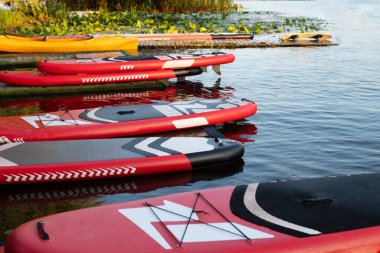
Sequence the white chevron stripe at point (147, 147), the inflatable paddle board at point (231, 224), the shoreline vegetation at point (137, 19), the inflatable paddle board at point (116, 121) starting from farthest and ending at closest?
1. the shoreline vegetation at point (137, 19)
2. the inflatable paddle board at point (116, 121)
3. the white chevron stripe at point (147, 147)
4. the inflatable paddle board at point (231, 224)

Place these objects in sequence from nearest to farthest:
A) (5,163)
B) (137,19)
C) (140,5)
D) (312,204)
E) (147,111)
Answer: (312,204)
(5,163)
(147,111)
(137,19)
(140,5)

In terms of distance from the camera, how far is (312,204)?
637cm

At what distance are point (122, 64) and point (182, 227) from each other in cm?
1172

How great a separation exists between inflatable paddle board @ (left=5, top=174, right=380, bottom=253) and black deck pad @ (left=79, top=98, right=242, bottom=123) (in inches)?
201

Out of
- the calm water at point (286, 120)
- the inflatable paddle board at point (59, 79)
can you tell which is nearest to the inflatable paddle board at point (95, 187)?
the calm water at point (286, 120)

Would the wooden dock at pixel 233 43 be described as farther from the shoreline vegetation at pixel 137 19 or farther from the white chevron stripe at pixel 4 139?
the white chevron stripe at pixel 4 139

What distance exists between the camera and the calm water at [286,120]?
9664mm

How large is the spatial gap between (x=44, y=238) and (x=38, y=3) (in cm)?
2837

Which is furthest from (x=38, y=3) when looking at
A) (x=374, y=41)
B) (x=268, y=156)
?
(x=268, y=156)

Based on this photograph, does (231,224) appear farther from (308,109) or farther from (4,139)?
(308,109)

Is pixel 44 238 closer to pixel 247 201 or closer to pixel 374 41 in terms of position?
pixel 247 201

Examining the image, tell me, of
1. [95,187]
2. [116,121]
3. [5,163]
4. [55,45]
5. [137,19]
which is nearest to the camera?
[5,163]

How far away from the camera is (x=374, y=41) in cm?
2912

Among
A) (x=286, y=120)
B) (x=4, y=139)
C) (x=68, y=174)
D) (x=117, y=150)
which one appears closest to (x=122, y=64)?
(x=286, y=120)
